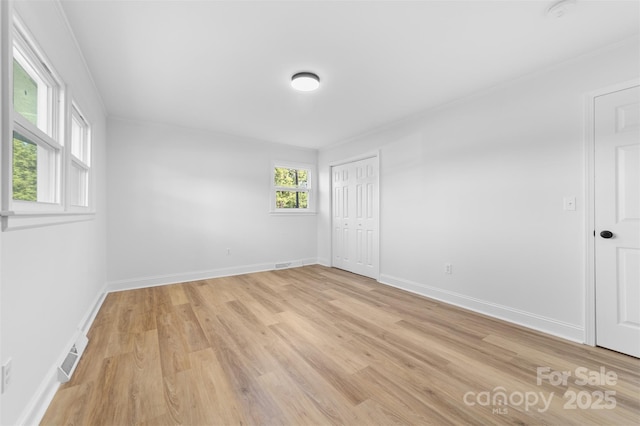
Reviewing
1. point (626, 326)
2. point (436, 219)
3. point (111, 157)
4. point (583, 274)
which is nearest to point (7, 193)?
point (111, 157)

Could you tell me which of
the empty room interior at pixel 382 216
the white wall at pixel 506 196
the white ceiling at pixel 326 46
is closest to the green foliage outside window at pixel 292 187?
the empty room interior at pixel 382 216

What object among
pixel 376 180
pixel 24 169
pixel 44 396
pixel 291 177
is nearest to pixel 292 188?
pixel 291 177

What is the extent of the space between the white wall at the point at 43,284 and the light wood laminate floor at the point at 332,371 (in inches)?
9.6

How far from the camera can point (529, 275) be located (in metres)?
2.54

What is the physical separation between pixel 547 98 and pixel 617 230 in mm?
1307

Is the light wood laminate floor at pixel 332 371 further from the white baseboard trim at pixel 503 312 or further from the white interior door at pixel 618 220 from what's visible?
the white interior door at pixel 618 220

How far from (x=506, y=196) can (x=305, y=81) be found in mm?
2401

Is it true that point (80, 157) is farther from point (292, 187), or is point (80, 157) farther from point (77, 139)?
point (292, 187)

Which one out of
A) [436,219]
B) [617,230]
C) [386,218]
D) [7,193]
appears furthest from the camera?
[386,218]

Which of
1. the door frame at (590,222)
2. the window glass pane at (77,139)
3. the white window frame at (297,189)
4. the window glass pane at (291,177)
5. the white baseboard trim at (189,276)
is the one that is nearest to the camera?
the door frame at (590,222)

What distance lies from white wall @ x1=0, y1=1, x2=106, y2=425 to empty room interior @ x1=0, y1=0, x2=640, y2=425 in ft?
0.06

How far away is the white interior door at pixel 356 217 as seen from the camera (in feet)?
14.1

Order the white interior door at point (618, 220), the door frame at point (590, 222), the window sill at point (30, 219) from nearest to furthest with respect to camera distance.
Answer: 1. the window sill at point (30, 219)
2. the white interior door at point (618, 220)
3. the door frame at point (590, 222)

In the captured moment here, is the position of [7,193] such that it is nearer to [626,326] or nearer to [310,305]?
[310,305]
